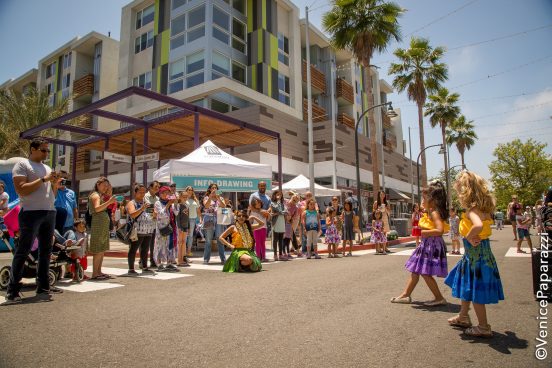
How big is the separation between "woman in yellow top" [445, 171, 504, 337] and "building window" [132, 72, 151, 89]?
29.0 meters

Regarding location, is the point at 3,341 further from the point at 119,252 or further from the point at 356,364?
the point at 119,252

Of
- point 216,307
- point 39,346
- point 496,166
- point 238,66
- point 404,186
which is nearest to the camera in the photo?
point 39,346

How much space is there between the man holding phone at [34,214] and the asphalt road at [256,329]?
0.39 metres

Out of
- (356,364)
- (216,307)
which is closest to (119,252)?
(216,307)

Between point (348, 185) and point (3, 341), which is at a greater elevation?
point (348, 185)

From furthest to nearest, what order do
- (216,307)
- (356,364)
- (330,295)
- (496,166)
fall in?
1. (496,166)
2. (330,295)
3. (216,307)
4. (356,364)

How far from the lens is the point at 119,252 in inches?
458

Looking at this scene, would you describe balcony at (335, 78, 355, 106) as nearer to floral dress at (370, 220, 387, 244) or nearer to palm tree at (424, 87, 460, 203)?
palm tree at (424, 87, 460, 203)

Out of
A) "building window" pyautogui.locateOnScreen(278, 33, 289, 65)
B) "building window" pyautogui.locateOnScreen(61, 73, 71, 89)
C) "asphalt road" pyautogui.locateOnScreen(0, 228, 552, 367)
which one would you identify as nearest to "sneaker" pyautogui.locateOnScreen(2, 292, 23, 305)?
"asphalt road" pyautogui.locateOnScreen(0, 228, 552, 367)

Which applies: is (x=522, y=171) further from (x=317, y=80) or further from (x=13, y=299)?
(x=13, y=299)

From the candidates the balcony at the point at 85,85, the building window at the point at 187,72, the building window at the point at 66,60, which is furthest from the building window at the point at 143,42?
the building window at the point at 66,60

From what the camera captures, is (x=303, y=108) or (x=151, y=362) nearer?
(x=151, y=362)

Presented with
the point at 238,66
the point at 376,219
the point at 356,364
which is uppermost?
the point at 238,66

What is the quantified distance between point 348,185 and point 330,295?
27.4 m
